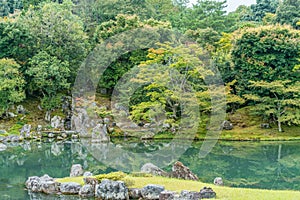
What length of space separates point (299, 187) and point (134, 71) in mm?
16669

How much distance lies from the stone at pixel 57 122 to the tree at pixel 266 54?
12297mm

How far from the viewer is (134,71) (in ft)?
88.8

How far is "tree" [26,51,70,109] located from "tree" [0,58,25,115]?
1178 mm

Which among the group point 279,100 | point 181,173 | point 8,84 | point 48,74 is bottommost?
point 181,173

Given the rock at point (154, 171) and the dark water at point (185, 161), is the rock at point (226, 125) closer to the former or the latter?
the dark water at point (185, 161)

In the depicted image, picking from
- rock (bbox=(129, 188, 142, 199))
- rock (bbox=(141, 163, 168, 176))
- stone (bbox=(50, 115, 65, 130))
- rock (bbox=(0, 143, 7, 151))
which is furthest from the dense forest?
rock (bbox=(129, 188, 142, 199))

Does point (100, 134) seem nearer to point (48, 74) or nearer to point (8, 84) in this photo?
point (48, 74)

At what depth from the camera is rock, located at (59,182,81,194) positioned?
10547 mm

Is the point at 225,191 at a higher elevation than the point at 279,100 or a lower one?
lower

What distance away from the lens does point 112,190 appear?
9.89 m

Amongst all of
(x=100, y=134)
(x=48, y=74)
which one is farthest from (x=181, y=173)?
(x=48, y=74)

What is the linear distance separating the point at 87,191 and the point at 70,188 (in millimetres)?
651

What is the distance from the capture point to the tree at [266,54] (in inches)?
989

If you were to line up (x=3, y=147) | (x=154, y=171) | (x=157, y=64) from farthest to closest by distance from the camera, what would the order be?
(x=157, y=64) < (x=3, y=147) < (x=154, y=171)
